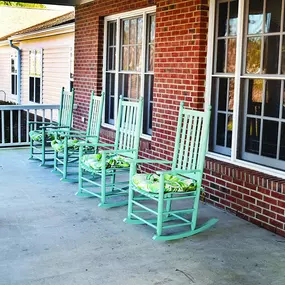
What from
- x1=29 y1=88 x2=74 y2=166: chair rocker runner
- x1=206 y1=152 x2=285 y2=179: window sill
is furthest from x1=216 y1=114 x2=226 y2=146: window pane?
x1=29 y1=88 x2=74 y2=166: chair rocker runner

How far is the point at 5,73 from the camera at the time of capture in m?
18.5

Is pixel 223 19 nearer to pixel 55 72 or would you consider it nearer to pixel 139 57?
pixel 139 57

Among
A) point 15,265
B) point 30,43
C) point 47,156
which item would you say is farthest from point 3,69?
point 15,265

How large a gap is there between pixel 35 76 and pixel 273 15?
10.8 meters

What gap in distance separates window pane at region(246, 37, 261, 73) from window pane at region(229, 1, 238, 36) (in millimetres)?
281

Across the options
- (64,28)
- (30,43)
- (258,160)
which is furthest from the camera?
(30,43)

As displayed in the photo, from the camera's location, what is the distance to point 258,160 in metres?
4.82

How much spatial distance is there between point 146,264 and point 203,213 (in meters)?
1.52

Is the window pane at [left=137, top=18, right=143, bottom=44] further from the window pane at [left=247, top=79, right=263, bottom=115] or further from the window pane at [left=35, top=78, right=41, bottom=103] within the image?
the window pane at [left=35, top=78, right=41, bottom=103]

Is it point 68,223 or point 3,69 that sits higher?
point 3,69

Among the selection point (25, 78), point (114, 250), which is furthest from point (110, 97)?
point (25, 78)

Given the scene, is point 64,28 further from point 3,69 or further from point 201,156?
point 3,69

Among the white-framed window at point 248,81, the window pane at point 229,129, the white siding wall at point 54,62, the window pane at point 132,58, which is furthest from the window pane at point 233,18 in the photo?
the white siding wall at point 54,62

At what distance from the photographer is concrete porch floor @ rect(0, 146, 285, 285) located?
3447 mm
